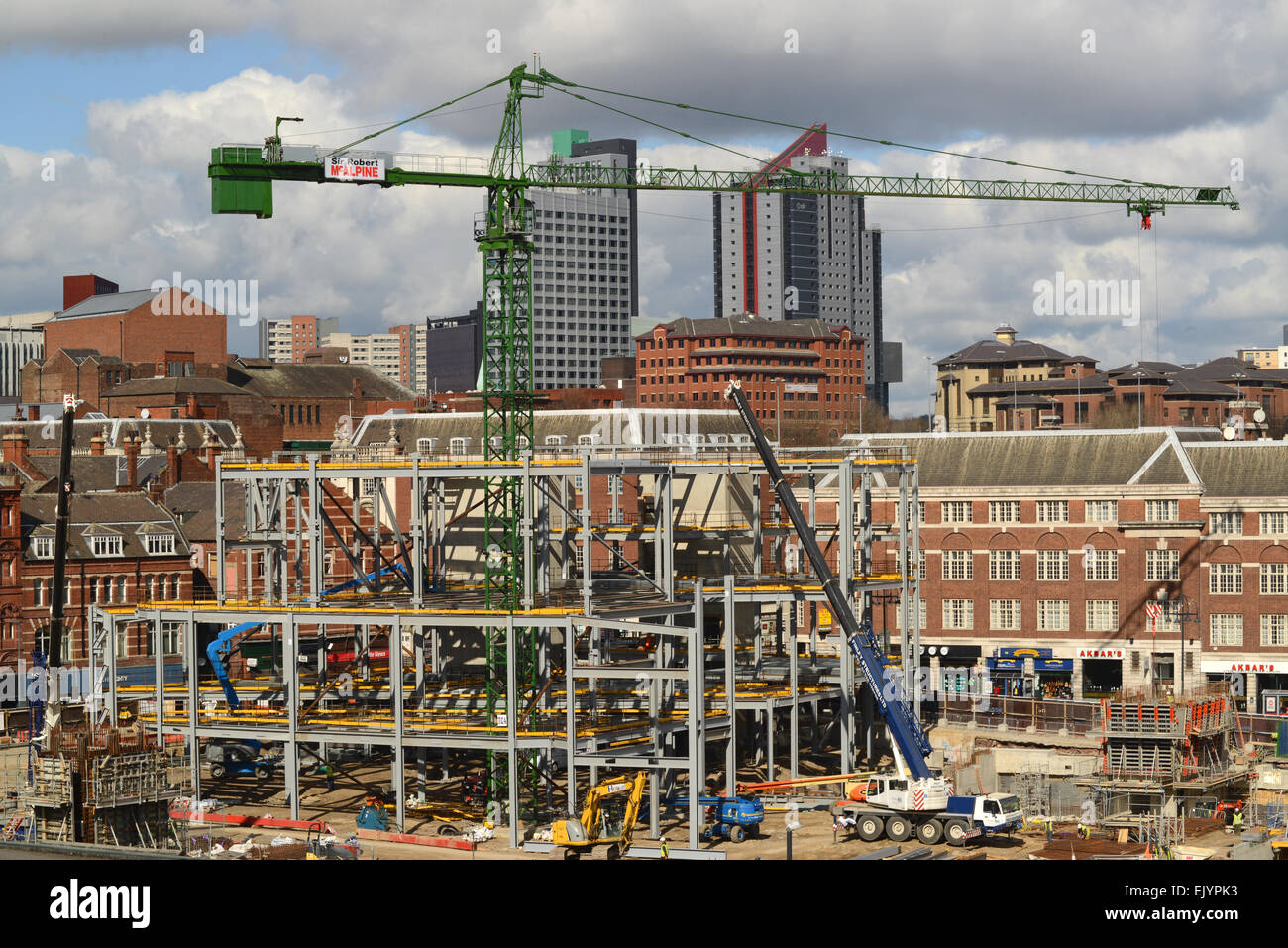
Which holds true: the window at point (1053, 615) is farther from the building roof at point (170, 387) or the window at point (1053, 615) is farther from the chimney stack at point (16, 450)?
the building roof at point (170, 387)

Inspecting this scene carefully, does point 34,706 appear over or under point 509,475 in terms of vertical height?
under

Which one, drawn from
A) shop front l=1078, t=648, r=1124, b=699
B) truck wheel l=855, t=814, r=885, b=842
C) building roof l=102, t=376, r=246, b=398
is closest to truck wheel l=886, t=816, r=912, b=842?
truck wheel l=855, t=814, r=885, b=842

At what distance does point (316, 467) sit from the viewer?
7494cm

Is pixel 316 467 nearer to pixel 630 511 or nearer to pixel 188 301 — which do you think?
pixel 630 511

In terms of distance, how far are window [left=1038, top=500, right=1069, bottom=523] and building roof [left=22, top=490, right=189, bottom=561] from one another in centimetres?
5407

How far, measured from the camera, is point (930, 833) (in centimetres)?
6500

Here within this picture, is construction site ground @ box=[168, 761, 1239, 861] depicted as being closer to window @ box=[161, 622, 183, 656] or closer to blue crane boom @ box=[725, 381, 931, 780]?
blue crane boom @ box=[725, 381, 931, 780]

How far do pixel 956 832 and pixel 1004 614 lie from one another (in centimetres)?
4807

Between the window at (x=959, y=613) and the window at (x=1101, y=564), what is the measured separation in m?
7.69

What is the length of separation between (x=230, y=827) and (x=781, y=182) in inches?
2719

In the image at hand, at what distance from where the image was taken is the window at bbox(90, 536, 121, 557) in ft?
354

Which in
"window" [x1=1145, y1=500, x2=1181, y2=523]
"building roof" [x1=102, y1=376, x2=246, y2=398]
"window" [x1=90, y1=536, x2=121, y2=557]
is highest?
"building roof" [x1=102, y1=376, x2=246, y2=398]

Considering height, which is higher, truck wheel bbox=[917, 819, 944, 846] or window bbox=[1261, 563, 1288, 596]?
window bbox=[1261, 563, 1288, 596]
